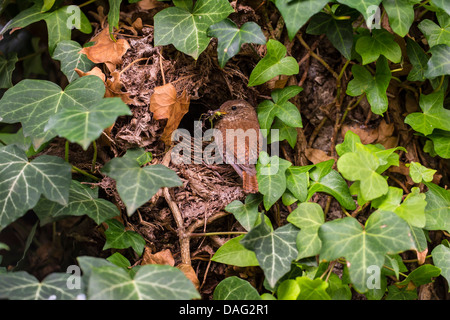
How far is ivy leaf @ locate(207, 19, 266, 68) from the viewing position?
4.03 ft

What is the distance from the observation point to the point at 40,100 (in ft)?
3.90

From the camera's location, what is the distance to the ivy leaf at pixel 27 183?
1.04 m

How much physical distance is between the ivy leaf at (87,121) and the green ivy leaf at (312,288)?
2.27ft

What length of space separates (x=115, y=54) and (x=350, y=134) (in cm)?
91

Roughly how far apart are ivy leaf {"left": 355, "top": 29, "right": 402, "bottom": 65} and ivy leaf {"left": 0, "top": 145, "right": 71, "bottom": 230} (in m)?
1.05

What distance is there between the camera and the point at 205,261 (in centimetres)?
139

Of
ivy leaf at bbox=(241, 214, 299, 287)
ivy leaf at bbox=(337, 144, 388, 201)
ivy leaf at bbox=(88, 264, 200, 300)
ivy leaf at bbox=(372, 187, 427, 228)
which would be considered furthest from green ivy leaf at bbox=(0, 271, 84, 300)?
ivy leaf at bbox=(372, 187, 427, 228)

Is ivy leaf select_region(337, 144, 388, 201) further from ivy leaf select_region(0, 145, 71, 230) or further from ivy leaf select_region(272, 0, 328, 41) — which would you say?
ivy leaf select_region(0, 145, 71, 230)

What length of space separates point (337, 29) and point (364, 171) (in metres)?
0.50

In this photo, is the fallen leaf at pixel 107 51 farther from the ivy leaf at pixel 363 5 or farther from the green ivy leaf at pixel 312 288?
the green ivy leaf at pixel 312 288

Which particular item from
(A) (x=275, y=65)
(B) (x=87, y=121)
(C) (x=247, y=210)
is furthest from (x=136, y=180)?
(A) (x=275, y=65)

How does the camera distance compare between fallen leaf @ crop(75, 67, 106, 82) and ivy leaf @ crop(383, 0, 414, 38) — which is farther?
fallen leaf @ crop(75, 67, 106, 82)

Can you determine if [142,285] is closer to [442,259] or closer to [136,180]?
[136,180]
